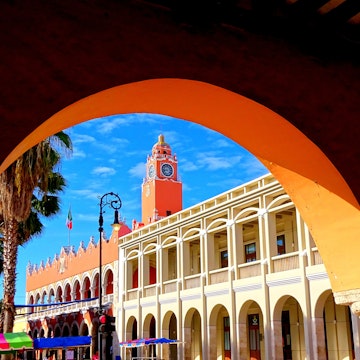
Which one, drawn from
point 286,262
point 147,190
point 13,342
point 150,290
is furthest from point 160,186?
point 13,342

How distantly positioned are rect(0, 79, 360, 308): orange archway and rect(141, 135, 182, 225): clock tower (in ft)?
104

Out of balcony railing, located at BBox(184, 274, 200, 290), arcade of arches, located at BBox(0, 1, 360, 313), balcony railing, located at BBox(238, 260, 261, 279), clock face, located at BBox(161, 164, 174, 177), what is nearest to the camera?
arcade of arches, located at BBox(0, 1, 360, 313)

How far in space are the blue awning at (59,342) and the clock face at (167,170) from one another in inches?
744

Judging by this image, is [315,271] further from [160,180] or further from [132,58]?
[160,180]

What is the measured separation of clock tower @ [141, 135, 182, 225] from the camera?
37.9m

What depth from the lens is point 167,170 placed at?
129 feet

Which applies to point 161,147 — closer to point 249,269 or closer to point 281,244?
point 281,244

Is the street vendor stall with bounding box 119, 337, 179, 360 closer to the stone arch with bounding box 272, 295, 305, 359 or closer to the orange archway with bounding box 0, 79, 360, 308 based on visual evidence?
the stone arch with bounding box 272, 295, 305, 359

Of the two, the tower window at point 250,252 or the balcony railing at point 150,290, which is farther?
the balcony railing at point 150,290

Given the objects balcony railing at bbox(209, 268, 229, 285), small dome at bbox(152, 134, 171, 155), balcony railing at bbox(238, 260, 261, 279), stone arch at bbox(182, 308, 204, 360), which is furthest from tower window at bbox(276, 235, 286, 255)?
small dome at bbox(152, 134, 171, 155)

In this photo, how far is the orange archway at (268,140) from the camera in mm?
4156

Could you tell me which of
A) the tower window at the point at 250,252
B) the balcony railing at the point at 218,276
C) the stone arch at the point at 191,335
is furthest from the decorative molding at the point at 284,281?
the stone arch at the point at 191,335

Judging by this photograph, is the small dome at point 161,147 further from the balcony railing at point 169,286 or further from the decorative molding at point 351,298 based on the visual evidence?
the decorative molding at point 351,298

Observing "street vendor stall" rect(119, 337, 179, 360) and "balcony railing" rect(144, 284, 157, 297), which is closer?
"street vendor stall" rect(119, 337, 179, 360)
